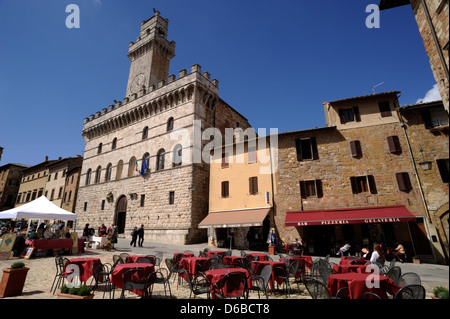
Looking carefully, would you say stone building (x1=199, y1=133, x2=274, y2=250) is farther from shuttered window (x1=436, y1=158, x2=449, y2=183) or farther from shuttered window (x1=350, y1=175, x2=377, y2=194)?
shuttered window (x1=436, y1=158, x2=449, y2=183)

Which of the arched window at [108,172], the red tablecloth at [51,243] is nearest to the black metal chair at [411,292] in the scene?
the red tablecloth at [51,243]

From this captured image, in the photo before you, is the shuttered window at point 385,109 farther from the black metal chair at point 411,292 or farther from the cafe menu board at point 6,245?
the cafe menu board at point 6,245

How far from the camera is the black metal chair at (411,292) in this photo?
10.7 ft

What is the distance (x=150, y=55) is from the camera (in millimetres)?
26031

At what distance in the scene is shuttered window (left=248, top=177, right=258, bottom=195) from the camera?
15.6 metres

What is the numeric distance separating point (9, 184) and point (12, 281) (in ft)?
162

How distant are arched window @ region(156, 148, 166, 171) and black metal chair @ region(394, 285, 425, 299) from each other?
18.9m

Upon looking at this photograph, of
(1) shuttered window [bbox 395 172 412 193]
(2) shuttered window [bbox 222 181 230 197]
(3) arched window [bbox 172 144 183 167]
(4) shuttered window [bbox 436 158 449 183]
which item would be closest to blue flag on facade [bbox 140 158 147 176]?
(3) arched window [bbox 172 144 183 167]

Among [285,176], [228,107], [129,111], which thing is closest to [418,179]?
[285,176]

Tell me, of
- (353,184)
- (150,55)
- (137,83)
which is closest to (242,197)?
(353,184)

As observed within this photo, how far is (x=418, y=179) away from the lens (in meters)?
12.1
